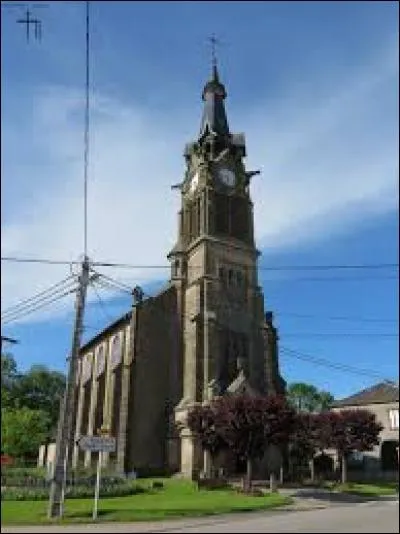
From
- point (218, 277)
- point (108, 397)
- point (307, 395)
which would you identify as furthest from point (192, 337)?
point (307, 395)

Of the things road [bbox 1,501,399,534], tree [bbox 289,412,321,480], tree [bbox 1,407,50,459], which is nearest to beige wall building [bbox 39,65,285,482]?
tree [bbox 289,412,321,480]

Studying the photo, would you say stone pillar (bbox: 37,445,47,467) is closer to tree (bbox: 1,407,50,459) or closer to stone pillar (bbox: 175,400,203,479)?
tree (bbox: 1,407,50,459)

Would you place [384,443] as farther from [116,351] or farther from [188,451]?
[116,351]

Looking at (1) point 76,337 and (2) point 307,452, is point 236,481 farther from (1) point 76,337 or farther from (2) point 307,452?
(1) point 76,337

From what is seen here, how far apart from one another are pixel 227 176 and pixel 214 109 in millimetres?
9284

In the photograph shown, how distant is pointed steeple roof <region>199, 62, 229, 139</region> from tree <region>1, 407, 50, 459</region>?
31781 millimetres

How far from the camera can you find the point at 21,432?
217 feet

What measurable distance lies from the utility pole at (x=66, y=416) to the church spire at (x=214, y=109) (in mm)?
40349

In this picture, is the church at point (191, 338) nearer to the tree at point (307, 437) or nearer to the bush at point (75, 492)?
the tree at point (307, 437)

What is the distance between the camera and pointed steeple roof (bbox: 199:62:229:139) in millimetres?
66562

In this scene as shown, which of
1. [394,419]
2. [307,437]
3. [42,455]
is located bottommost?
[42,455]

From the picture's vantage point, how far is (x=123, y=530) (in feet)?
67.8

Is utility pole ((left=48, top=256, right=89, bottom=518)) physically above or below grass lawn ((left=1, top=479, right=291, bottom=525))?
above

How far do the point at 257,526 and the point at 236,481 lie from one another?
24.7 meters
